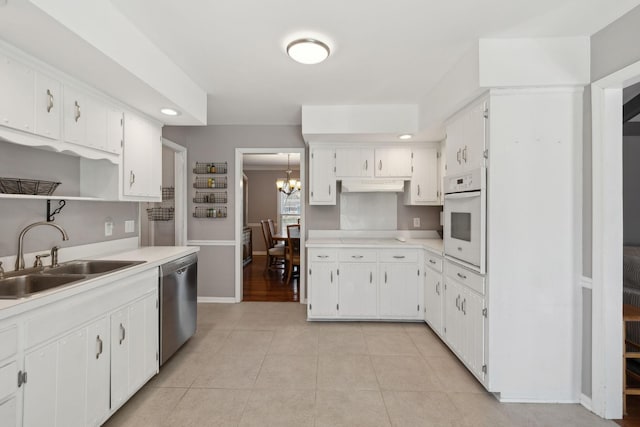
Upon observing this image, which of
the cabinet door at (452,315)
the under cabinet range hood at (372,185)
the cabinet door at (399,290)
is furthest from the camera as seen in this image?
the under cabinet range hood at (372,185)

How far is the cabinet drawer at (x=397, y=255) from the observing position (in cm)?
342

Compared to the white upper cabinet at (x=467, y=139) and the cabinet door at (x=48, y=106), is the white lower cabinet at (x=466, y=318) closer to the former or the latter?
the white upper cabinet at (x=467, y=139)

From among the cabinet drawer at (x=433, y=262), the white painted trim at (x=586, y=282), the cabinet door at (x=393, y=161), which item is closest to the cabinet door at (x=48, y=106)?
the cabinet door at (x=393, y=161)

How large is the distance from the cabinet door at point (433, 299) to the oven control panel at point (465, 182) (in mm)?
893

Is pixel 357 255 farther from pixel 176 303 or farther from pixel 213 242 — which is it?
pixel 213 242

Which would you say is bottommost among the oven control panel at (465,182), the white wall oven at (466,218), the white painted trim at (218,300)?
the white painted trim at (218,300)

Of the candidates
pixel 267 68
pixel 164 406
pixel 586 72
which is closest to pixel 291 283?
pixel 164 406

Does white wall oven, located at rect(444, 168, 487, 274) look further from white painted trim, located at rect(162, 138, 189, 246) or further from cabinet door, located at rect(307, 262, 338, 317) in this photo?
white painted trim, located at rect(162, 138, 189, 246)

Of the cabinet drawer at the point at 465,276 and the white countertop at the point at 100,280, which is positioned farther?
the cabinet drawer at the point at 465,276

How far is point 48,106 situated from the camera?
5.75 feet

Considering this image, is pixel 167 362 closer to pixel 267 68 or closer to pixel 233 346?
pixel 233 346

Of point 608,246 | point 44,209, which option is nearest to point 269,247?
point 44,209

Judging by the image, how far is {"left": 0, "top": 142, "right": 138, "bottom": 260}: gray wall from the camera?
1.80 metres

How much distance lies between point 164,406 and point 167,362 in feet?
2.08
